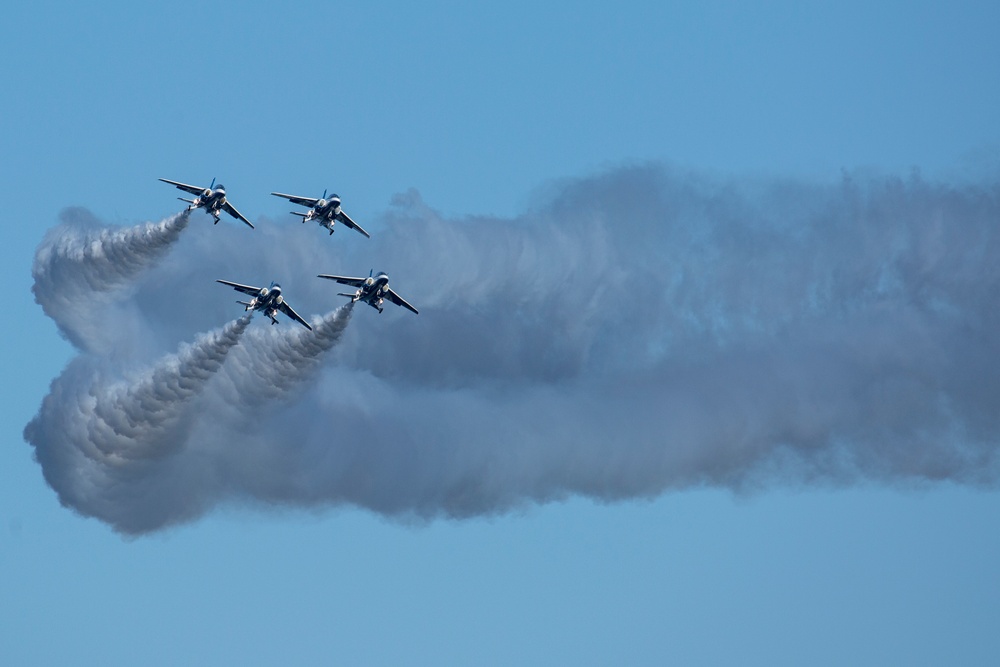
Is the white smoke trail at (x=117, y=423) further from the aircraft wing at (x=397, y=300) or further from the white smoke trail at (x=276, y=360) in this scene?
the aircraft wing at (x=397, y=300)

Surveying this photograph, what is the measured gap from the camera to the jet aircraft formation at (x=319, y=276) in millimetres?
105500

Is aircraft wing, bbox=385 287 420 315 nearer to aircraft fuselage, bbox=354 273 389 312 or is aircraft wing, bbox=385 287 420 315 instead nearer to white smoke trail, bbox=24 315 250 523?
aircraft fuselage, bbox=354 273 389 312

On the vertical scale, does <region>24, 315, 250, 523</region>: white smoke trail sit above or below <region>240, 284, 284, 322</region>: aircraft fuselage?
below

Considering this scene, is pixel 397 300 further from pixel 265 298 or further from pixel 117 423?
pixel 117 423

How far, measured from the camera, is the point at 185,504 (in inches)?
4363

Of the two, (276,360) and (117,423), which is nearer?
(117,423)

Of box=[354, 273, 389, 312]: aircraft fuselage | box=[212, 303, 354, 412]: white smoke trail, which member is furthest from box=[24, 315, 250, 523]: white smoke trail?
box=[354, 273, 389, 312]: aircraft fuselage

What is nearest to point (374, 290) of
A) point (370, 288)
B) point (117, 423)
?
point (370, 288)

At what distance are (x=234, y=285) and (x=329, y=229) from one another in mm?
7491

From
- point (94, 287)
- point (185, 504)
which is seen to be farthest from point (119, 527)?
point (94, 287)

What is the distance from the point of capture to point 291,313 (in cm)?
10725

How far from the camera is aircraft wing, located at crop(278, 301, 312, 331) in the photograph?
106 m

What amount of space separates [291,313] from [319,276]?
102 inches

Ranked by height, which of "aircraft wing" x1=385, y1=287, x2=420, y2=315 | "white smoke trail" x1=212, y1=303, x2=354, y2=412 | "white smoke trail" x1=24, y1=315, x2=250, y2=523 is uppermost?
"aircraft wing" x1=385, y1=287, x2=420, y2=315
